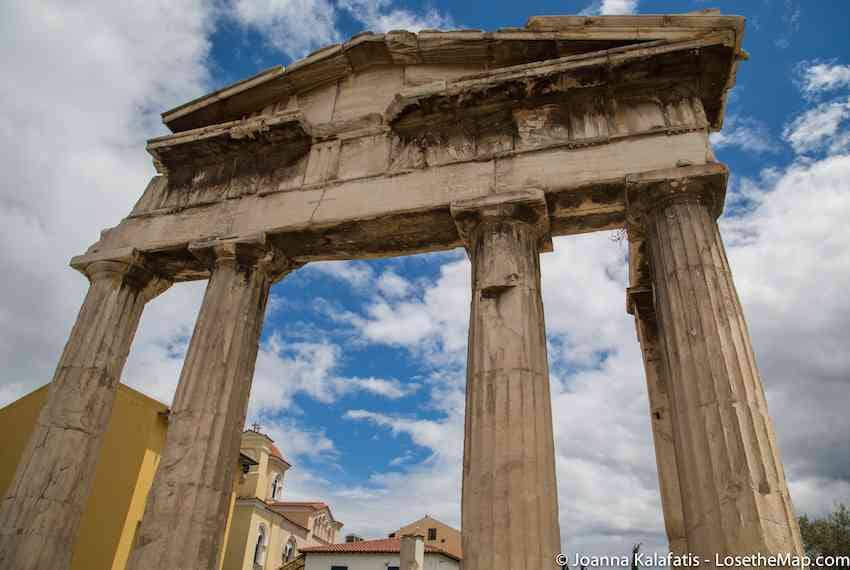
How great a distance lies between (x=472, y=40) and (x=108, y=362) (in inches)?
310

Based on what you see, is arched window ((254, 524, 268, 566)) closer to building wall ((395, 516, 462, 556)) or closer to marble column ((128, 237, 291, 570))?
building wall ((395, 516, 462, 556))

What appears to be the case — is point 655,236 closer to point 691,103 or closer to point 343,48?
point 691,103

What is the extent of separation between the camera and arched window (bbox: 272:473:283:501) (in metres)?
42.2

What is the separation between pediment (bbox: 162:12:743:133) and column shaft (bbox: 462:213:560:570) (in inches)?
123

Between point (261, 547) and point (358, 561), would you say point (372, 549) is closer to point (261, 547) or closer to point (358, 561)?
point (358, 561)

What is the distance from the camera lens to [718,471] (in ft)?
18.9

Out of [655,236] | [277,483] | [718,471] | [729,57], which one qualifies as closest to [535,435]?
[718,471]

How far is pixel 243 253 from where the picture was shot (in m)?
9.45

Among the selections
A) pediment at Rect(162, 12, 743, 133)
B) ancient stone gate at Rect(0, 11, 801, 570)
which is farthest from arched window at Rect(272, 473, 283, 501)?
pediment at Rect(162, 12, 743, 133)

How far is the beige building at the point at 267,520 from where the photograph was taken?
3165 cm

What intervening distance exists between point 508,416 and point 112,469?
12.0 m

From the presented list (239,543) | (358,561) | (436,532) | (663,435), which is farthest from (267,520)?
(663,435)

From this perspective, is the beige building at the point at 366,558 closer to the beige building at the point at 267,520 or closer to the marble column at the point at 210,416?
the beige building at the point at 267,520

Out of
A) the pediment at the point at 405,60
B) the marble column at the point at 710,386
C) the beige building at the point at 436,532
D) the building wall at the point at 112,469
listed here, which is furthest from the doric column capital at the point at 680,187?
the beige building at the point at 436,532
